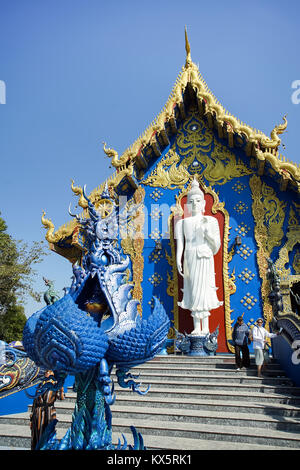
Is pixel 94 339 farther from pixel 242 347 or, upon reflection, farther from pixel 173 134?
pixel 173 134

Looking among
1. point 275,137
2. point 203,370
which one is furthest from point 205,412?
point 275,137

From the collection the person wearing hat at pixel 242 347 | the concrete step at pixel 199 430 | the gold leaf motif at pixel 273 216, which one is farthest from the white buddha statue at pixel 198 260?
the concrete step at pixel 199 430

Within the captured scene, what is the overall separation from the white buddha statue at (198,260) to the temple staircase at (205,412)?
5.20ft

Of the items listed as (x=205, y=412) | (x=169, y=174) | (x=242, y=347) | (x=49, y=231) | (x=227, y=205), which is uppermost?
(x=169, y=174)

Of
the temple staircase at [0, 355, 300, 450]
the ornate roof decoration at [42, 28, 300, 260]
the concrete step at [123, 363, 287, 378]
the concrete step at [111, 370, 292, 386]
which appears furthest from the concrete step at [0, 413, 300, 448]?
the ornate roof decoration at [42, 28, 300, 260]

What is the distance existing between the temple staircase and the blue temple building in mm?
2730

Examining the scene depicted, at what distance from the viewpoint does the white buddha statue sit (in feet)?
24.6

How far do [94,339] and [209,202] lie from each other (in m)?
7.38

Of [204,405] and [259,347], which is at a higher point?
[259,347]

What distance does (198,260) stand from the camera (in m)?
7.84

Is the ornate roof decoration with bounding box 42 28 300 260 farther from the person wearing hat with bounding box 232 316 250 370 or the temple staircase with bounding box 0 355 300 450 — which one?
the temple staircase with bounding box 0 355 300 450

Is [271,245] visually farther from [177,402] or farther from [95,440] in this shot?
[95,440]

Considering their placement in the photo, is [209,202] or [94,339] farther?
[209,202]

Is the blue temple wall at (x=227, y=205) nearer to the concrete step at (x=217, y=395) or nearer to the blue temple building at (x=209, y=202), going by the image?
the blue temple building at (x=209, y=202)
